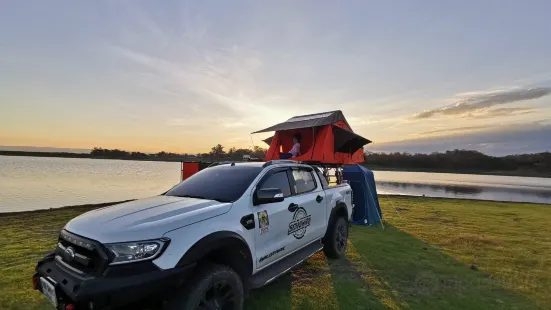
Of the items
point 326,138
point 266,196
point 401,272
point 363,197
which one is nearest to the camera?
point 266,196

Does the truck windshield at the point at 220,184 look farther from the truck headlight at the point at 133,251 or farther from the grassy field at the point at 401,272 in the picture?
the grassy field at the point at 401,272

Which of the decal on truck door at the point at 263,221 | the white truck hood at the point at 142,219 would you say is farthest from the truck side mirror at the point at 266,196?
the white truck hood at the point at 142,219

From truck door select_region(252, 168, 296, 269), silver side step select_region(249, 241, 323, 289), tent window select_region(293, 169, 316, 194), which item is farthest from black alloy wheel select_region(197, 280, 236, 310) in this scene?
tent window select_region(293, 169, 316, 194)

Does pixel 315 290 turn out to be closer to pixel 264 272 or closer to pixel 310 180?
pixel 264 272

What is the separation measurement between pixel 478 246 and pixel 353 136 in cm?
456

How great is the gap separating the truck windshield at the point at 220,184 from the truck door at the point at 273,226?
0.23 m

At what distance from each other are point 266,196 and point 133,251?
1.54 metres

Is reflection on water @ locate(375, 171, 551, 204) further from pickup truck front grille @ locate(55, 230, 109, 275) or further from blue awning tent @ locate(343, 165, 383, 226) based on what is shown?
pickup truck front grille @ locate(55, 230, 109, 275)

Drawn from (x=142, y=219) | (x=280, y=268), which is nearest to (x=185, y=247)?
(x=142, y=219)

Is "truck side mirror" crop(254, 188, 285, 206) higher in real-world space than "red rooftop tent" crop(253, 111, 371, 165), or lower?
lower

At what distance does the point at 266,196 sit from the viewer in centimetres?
365

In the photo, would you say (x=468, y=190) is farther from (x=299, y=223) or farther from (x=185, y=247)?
(x=185, y=247)

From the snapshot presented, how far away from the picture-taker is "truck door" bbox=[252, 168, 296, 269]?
3736 mm

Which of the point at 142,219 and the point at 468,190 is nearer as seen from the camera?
the point at 142,219
